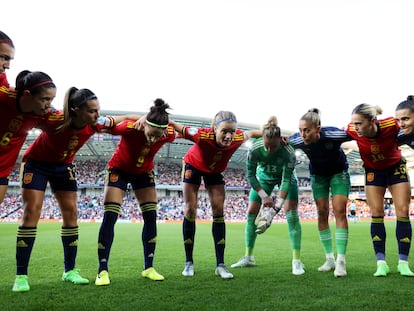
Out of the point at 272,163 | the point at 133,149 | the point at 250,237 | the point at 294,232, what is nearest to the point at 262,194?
the point at 272,163

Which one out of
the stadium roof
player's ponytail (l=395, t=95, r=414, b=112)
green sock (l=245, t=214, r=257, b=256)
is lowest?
green sock (l=245, t=214, r=257, b=256)

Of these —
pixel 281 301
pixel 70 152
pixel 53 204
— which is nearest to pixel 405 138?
pixel 281 301

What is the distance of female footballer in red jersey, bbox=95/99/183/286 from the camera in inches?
193

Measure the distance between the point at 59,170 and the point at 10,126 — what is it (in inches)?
36.0

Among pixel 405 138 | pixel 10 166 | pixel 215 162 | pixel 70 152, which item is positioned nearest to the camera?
pixel 10 166

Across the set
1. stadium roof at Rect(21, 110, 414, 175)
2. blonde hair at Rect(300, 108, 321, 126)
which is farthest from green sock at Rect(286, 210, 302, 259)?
stadium roof at Rect(21, 110, 414, 175)

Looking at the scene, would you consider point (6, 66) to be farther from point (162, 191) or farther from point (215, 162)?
point (162, 191)

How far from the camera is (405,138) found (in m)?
5.29

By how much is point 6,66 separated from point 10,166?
1.19 metres

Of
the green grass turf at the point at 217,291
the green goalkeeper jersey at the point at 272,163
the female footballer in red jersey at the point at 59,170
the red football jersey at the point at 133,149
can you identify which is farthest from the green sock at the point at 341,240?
the female footballer in red jersey at the point at 59,170

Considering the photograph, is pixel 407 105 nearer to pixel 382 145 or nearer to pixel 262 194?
pixel 382 145

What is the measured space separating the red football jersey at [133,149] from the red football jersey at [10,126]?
3.62 ft

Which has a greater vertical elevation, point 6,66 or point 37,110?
point 6,66

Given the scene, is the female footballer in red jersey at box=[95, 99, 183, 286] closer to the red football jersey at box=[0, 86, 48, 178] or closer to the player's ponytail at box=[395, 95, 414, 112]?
the red football jersey at box=[0, 86, 48, 178]
